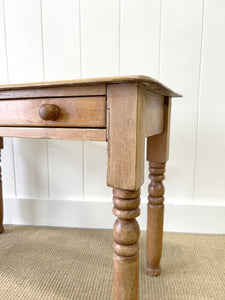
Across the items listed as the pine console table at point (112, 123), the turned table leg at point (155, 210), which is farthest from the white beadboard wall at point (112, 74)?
the pine console table at point (112, 123)

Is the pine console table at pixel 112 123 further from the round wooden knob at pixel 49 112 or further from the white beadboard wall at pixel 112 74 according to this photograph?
the white beadboard wall at pixel 112 74

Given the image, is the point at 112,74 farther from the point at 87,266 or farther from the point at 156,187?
the point at 87,266

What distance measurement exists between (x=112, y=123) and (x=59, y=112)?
0.40 feet

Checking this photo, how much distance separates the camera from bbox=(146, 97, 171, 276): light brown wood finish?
747 mm

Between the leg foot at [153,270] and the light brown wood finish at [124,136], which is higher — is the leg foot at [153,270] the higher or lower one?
the lower one

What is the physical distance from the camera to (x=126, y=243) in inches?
18.3

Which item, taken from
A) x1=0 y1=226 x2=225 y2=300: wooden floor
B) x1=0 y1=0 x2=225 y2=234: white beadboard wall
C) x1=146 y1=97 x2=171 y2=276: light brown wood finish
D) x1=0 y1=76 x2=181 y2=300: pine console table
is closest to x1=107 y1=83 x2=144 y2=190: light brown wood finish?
x1=0 y1=76 x2=181 y2=300: pine console table

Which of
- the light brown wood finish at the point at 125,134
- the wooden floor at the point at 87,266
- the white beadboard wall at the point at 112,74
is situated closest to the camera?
the light brown wood finish at the point at 125,134

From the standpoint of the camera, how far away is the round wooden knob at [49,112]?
0.47 meters

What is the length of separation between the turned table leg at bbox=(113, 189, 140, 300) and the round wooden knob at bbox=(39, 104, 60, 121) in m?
0.20

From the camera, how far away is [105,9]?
1043mm

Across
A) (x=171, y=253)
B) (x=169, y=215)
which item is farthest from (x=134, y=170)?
(x=169, y=215)

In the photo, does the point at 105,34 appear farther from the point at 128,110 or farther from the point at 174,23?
the point at 128,110

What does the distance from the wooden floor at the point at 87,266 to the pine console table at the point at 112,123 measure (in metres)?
0.34
